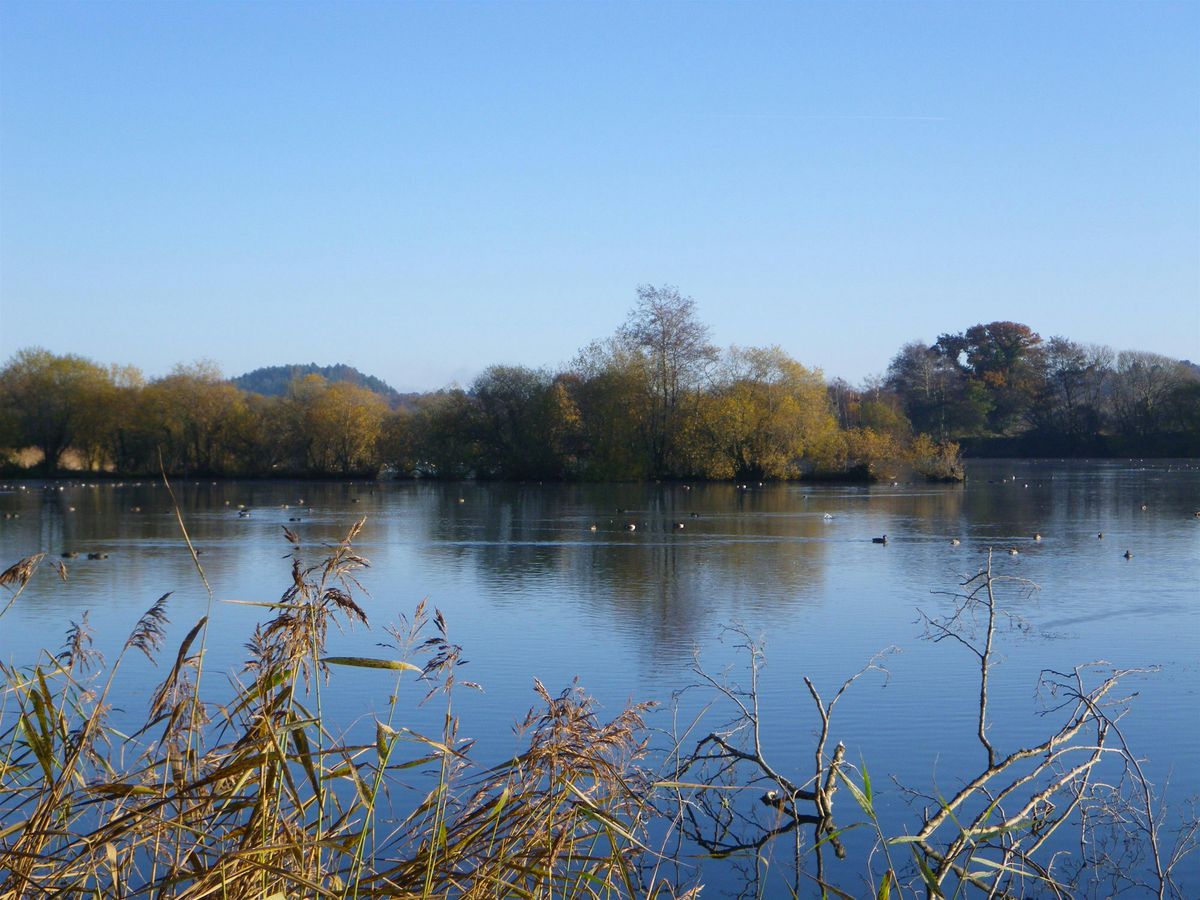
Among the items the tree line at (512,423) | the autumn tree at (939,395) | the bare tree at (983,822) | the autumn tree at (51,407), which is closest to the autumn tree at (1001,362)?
the autumn tree at (939,395)

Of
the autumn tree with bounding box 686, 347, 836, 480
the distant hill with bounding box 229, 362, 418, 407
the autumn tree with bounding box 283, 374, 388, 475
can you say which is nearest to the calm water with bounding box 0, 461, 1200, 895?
the autumn tree with bounding box 686, 347, 836, 480

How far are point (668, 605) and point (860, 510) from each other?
1999cm

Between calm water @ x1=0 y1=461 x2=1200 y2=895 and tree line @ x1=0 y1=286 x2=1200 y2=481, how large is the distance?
17584 mm

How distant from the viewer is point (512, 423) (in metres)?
57.5

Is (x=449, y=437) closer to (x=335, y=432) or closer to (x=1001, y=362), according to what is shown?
(x=335, y=432)

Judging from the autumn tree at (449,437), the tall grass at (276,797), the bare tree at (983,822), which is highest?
the autumn tree at (449,437)

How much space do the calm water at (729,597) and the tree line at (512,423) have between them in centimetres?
1758

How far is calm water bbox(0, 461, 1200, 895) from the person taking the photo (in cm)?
902

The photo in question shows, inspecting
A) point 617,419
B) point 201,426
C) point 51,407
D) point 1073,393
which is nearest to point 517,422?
point 617,419

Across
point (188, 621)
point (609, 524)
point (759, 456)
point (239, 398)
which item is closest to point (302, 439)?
point (239, 398)

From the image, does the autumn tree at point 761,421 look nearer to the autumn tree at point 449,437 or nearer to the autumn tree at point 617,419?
the autumn tree at point 617,419

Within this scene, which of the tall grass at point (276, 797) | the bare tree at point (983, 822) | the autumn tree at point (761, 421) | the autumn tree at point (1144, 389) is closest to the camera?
the tall grass at point (276, 797)

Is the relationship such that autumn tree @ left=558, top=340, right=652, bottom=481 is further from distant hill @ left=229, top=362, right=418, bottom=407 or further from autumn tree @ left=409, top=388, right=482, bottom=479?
distant hill @ left=229, top=362, right=418, bottom=407

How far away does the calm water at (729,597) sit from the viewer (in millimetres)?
9023
